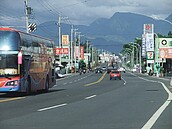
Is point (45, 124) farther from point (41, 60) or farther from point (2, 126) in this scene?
point (41, 60)

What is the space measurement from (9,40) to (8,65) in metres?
1.42

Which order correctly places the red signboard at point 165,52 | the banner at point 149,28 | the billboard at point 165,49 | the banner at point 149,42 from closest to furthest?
the red signboard at point 165,52 → the billboard at point 165,49 → the banner at point 149,42 → the banner at point 149,28

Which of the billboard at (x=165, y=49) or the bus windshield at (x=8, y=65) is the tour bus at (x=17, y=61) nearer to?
the bus windshield at (x=8, y=65)

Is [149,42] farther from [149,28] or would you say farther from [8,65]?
[8,65]

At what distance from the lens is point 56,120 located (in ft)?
48.2

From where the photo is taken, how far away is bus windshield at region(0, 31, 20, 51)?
2534 centimetres

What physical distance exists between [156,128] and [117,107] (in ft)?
22.1

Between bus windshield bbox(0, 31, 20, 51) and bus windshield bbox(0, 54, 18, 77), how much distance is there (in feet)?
1.48

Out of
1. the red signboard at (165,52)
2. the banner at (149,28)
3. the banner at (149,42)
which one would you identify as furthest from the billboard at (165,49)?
the banner at (149,28)

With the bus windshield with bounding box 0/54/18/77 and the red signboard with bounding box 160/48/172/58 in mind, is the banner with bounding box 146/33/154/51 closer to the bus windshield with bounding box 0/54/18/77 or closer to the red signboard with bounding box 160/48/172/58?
the red signboard with bounding box 160/48/172/58

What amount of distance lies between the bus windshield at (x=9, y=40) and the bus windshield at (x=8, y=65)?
451 millimetres

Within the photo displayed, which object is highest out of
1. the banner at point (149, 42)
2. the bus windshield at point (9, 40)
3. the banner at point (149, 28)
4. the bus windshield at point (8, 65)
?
the banner at point (149, 28)

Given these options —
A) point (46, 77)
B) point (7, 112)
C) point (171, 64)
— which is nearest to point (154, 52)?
point (171, 64)

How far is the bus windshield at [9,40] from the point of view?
83.1ft
